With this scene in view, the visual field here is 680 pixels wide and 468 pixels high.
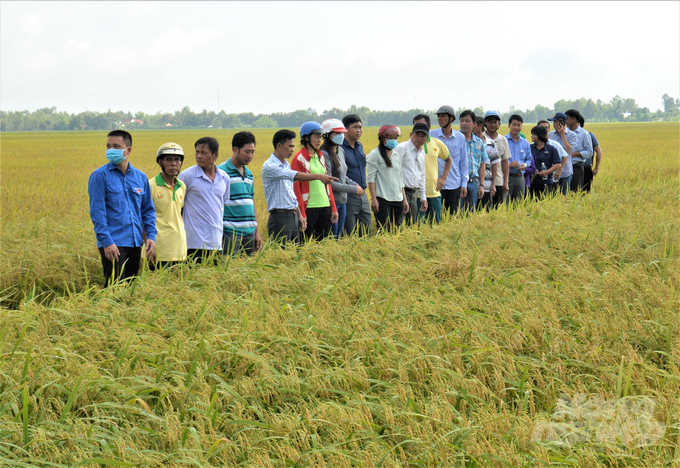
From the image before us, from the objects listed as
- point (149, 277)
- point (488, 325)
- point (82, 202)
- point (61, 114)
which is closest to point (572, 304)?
point (488, 325)

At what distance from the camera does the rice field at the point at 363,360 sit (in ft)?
7.94

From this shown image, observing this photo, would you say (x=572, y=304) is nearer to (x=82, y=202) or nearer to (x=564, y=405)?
(x=564, y=405)

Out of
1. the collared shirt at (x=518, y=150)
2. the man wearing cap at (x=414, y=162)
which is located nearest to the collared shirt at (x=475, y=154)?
the collared shirt at (x=518, y=150)

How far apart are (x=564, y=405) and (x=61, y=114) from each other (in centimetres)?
16710

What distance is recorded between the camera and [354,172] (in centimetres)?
664

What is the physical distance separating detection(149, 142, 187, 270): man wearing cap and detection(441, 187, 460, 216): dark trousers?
3.92m

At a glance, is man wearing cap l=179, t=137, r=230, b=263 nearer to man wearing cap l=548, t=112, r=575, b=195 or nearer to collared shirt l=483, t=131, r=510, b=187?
collared shirt l=483, t=131, r=510, b=187

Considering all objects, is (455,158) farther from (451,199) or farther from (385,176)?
(385,176)

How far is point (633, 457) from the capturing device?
7.39ft

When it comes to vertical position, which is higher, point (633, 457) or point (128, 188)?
point (128, 188)

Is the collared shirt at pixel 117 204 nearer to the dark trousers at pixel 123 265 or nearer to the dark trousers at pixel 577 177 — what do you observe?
the dark trousers at pixel 123 265

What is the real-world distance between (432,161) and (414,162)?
0.44 metres

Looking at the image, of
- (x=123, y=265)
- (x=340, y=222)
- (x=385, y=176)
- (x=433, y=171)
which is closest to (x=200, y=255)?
(x=123, y=265)

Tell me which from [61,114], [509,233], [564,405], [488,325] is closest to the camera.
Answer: [564,405]
